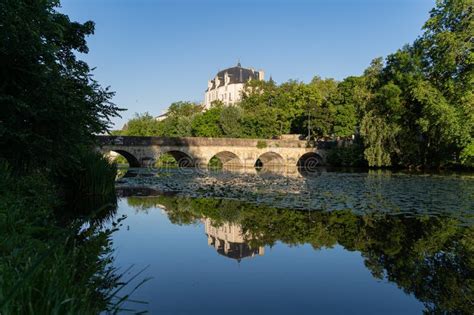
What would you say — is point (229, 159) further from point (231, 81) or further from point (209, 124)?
point (231, 81)

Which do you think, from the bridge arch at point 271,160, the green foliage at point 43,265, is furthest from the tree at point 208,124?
the green foliage at point 43,265

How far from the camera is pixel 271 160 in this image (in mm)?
40688

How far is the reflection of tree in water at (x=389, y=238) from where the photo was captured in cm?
420

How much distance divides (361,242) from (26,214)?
476 cm

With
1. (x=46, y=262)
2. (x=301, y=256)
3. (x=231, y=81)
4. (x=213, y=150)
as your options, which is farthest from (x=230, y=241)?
(x=231, y=81)

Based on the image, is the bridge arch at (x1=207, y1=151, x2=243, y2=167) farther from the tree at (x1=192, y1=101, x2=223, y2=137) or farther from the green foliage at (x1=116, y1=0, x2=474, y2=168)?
the green foliage at (x1=116, y1=0, x2=474, y2=168)

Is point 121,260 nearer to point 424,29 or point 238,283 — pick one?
point 238,283

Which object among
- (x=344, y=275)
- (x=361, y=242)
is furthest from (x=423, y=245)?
(x=344, y=275)

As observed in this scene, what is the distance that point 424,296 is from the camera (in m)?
3.94

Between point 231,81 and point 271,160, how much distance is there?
38.5m

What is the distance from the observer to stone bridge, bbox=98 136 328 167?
29.4 meters

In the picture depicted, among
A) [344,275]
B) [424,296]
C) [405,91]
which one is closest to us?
[424,296]

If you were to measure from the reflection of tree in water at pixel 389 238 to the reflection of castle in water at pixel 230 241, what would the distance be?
0.59 ft

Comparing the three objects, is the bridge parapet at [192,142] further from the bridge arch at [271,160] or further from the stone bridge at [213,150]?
the bridge arch at [271,160]
